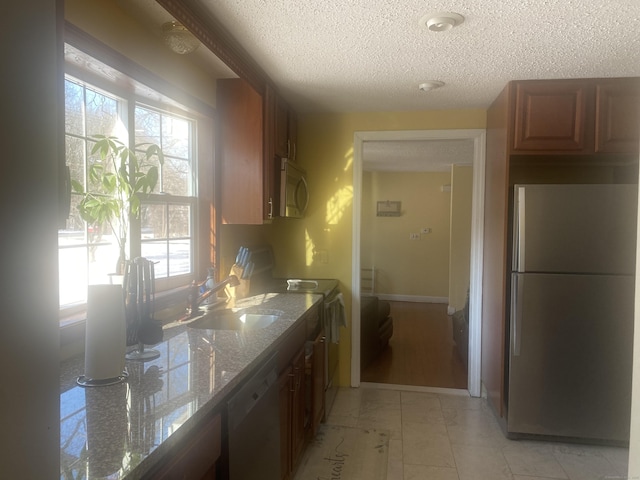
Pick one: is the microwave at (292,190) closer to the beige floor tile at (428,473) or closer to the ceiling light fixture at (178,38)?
the ceiling light fixture at (178,38)

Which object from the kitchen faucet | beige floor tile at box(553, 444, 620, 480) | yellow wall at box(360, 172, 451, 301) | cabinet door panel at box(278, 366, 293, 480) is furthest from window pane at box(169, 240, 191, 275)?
yellow wall at box(360, 172, 451, 301)

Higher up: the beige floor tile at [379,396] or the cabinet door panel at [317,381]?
the cabinet door panel at [317,381]

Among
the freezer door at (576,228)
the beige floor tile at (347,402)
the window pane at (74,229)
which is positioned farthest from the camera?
the beige floor tile at (347,402)

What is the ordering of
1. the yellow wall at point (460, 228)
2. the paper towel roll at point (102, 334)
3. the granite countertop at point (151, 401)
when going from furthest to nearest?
1. the yellow wall at point (460, 228)
2. the paper towel roll at point (102, 334)
3. the granite countertop at point (151, 401)

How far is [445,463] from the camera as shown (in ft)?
8.08

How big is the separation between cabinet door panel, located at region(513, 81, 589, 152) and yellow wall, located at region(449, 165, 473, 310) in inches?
134

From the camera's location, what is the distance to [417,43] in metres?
2.12

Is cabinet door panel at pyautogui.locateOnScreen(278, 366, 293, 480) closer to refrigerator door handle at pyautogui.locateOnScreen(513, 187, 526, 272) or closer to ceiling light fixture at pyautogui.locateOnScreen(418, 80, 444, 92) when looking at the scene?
refrigerator door handle at pyautogui.locateOnScreen(513, 187, 526, 272)

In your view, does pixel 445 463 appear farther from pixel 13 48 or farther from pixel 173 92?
pixel 13 48

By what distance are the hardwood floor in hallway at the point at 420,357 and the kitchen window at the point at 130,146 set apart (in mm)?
2195

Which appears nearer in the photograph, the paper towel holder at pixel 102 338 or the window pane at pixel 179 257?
the paper towel holder at pixel 102 338

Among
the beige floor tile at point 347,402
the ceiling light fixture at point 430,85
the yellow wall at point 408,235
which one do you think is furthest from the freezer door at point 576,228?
the yellow wall at point 408,235

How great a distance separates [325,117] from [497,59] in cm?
153

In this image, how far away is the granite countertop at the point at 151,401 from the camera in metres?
0.91
